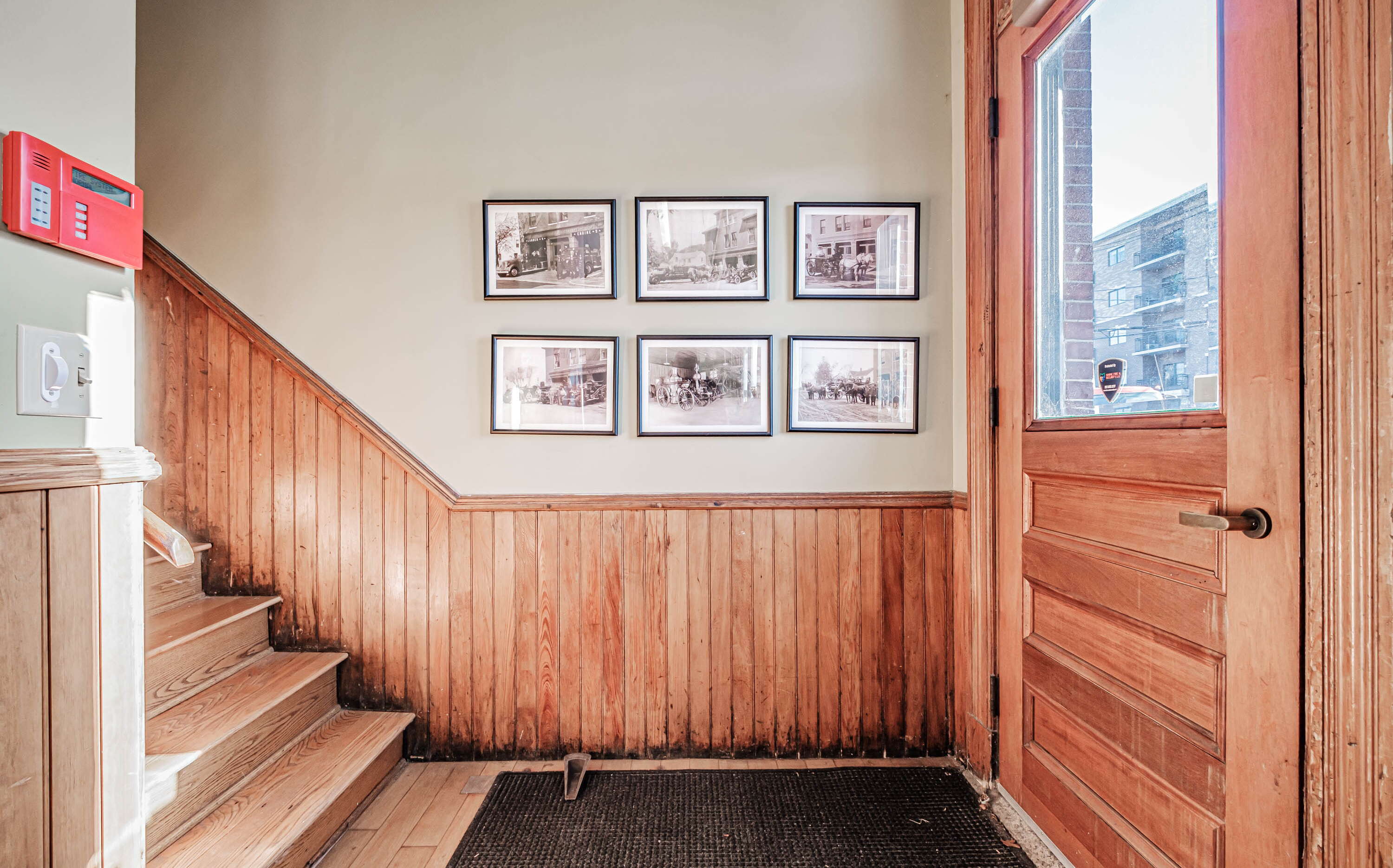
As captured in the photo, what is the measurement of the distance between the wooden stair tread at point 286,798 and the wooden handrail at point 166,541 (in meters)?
0.75

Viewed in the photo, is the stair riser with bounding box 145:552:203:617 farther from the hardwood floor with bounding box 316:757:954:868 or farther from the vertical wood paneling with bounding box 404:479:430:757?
the hardwood floor with bounding box 316:757:954:868

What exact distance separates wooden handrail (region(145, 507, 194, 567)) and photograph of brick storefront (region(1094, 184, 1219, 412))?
193 cm

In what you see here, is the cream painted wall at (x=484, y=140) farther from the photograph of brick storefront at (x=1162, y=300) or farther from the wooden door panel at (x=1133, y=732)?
the wooden door panel at (x=1133, y=732)

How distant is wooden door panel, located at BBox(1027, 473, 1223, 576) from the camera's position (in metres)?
1.13

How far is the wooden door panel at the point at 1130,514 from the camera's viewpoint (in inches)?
44.4

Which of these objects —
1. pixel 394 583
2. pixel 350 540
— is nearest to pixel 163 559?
pixel 350 540

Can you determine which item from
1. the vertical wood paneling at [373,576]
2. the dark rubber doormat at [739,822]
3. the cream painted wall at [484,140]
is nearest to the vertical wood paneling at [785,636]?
the dark rubber doormat at [739,822]

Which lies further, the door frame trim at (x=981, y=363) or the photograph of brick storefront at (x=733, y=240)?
the photograph of brick storefront at (x=733, y=240)

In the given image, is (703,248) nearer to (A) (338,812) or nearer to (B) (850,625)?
(B) (850,625)

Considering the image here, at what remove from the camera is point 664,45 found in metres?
2.06

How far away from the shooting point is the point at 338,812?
5.45ft

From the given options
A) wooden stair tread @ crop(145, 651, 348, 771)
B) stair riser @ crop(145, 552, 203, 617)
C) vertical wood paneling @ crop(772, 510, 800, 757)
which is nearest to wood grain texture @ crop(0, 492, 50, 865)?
wooden stair tread @ crop(145, 651, 348, 771)

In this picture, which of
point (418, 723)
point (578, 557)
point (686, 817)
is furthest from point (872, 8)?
point (418, 723)

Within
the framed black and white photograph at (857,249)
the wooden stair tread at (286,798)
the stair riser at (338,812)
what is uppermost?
the framed black and white photograph at (857,249)
